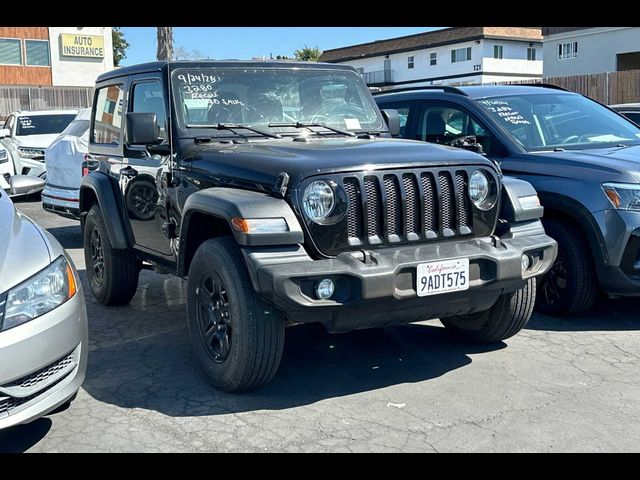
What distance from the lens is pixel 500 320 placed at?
4.88m

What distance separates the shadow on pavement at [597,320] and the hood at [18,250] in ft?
11.6

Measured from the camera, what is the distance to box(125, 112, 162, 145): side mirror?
4.87m

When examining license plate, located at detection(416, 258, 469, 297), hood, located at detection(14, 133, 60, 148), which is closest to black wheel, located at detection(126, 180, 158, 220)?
license plate, located at detection(416, 258, 469, 297)

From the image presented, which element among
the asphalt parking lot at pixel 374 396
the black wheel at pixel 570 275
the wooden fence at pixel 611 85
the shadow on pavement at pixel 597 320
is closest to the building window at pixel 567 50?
the wooden fence at pixel 611 85

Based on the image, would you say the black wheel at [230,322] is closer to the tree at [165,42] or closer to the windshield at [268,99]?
the windshield at [268,99]

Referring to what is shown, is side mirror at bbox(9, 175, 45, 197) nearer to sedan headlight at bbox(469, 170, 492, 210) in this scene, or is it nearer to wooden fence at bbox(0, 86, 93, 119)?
sedan headlight at bbox(469, 170, 492, 210)

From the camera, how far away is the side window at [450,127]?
20.7 feet

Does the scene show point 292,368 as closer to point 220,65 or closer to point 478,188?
point 478,188

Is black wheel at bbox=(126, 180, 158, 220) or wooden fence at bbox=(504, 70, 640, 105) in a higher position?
wooden fence at bbox=(504, 70, 640, 105)

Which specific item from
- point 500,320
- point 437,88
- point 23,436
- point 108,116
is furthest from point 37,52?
point 23,436

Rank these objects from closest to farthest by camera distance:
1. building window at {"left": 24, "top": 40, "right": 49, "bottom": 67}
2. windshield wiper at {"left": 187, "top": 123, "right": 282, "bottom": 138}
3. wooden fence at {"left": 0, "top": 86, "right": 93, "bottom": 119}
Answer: windshield wiper at {"left": 187, "top": 123, "right": 282, "bottom": 138} < wooden fence at {"left": 0, "top": 86, "right": 93, "bottom": 119} < building window at {"left": 24, "top": 40, "right": 49, "bottom": 67}

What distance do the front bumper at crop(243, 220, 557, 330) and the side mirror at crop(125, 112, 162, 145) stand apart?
1.44 metres
